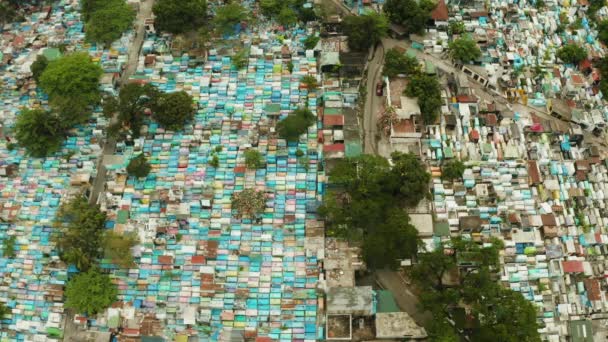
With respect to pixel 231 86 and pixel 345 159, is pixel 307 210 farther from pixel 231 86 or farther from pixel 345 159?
pixel 231 86

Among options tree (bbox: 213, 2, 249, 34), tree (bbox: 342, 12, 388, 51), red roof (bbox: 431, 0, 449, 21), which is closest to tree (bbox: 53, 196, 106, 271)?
tree (bbox: 213, 2, 249, 34)

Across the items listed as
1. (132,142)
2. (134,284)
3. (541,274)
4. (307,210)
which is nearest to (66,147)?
(132,142)

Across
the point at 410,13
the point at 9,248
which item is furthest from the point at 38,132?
the point at 410,13

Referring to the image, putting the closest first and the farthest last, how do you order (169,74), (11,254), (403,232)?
(403,232)
(11,254)
(169,74)

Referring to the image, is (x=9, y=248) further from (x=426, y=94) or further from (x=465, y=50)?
(x=465, y=50)

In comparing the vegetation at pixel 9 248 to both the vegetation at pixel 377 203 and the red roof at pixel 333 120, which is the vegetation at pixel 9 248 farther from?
the red roof at pixel 333 120
